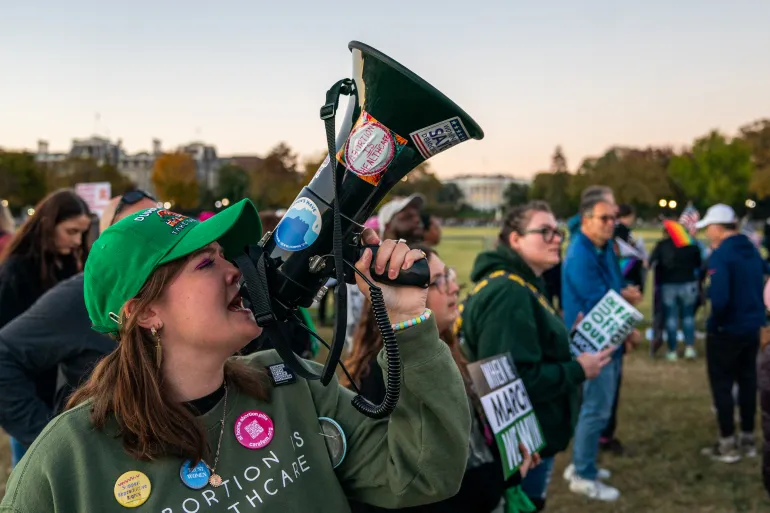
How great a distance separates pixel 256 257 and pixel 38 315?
1.58 m

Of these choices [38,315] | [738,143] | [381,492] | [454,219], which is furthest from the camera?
[454,219]

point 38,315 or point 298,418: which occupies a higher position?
point 38,315

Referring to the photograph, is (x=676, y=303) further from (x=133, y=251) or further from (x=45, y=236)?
(x=133, y=251)

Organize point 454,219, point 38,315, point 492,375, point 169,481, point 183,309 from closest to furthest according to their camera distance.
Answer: point 169,481
point 183,309
point 38,315
point 492,375
point 454,219

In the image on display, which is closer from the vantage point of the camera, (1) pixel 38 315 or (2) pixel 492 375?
(1) pixel 38 315

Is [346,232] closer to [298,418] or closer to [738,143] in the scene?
[298,418]

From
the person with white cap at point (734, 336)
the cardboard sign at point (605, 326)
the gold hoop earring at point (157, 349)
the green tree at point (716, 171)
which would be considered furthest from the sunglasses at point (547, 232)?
the green tree at point (716, 171)

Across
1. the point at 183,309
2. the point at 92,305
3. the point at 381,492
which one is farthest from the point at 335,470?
the point at 92,305

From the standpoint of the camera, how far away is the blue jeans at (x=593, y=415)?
5.09 metres

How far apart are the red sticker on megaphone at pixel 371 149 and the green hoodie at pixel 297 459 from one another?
1.36 feet

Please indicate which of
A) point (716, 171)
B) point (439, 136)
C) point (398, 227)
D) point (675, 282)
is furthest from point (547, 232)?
point (716, 171)

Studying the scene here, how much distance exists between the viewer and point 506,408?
114 inches

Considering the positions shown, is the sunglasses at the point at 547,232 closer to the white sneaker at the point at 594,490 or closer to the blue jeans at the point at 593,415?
the blue jeans at the point at 593,415

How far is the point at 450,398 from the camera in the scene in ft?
5.46
